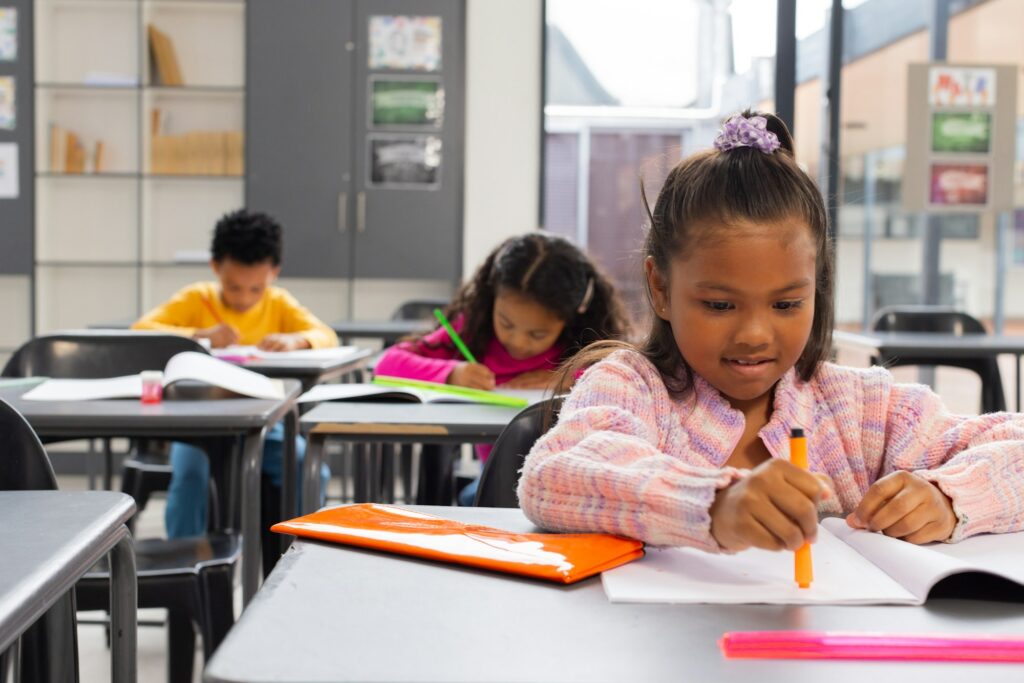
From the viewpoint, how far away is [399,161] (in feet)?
16.2

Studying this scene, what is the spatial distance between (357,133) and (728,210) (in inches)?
154

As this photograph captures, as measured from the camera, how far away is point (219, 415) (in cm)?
182

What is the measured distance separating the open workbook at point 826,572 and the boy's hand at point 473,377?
1.34 metres

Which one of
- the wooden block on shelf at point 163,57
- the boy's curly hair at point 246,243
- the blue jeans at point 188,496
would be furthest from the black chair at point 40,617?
the wooden block on shelf at point 163,57

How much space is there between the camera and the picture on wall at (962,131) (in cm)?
497

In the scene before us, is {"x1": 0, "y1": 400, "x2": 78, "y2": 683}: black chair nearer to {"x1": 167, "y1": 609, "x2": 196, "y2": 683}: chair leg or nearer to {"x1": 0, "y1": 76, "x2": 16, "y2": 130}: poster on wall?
{"x1": 167, "y1": 609, "x2": 196, "y2": 683}: chair leg

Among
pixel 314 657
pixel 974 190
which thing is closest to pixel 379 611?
pixel 314 657

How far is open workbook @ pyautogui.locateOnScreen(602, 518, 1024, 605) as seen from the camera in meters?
0.77

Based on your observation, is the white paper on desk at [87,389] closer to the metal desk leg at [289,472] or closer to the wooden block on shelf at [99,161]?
the metal desk leg at [289,472]

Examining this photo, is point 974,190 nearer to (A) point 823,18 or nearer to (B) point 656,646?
A: (A) point 823,18

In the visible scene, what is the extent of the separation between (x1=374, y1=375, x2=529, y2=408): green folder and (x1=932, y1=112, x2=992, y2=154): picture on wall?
3.52 metres

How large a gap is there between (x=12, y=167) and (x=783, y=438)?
14.7 feet

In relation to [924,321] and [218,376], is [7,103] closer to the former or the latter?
[218,376]

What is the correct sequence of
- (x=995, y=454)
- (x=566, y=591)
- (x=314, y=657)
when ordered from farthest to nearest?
(x=995, y=454)
(x=566, y=591)
(x=314, y=657)
